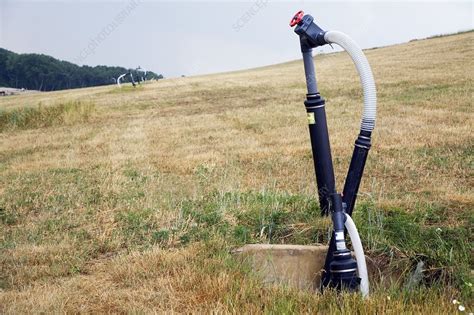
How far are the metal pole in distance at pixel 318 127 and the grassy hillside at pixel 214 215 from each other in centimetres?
41

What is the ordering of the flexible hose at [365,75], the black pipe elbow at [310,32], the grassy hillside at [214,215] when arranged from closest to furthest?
1. the grassy hillside at [214,215]
2. the flexible hose at [365,75]
3. the black pipe elbow at [310,32]

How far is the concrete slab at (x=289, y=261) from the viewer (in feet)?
12.2

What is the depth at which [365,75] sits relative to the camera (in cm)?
339

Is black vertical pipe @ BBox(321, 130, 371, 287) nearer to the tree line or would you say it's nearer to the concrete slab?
the concrete slab

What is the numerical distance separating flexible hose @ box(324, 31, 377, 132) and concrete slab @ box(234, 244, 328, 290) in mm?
1092

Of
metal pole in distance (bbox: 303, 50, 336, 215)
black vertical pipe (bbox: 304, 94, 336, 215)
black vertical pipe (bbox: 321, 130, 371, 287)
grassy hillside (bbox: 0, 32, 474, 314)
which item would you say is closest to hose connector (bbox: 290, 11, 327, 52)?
metal pole in distance (bbox: 303, 50, 336, 215)

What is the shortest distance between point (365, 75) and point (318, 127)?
85 cm

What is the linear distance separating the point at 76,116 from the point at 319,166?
47.8 ft

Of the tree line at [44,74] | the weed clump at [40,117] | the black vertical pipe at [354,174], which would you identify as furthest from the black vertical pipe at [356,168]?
the tree line at [44,74]

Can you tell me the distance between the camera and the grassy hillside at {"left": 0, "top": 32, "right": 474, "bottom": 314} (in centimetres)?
306

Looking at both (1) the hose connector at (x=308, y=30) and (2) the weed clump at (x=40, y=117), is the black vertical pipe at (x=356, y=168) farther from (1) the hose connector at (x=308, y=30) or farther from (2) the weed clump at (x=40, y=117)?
(2) the weed clump at (x=40, y=117)

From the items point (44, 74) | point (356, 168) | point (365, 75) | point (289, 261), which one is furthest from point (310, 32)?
point (44, 74)

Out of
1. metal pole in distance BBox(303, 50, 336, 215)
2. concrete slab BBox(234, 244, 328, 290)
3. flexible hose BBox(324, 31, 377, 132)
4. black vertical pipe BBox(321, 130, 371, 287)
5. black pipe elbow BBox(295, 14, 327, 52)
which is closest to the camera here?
flexible hose BBox(324, 31, 377, 132)

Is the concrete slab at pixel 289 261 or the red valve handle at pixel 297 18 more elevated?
the red valve handle at pixel 297 18
